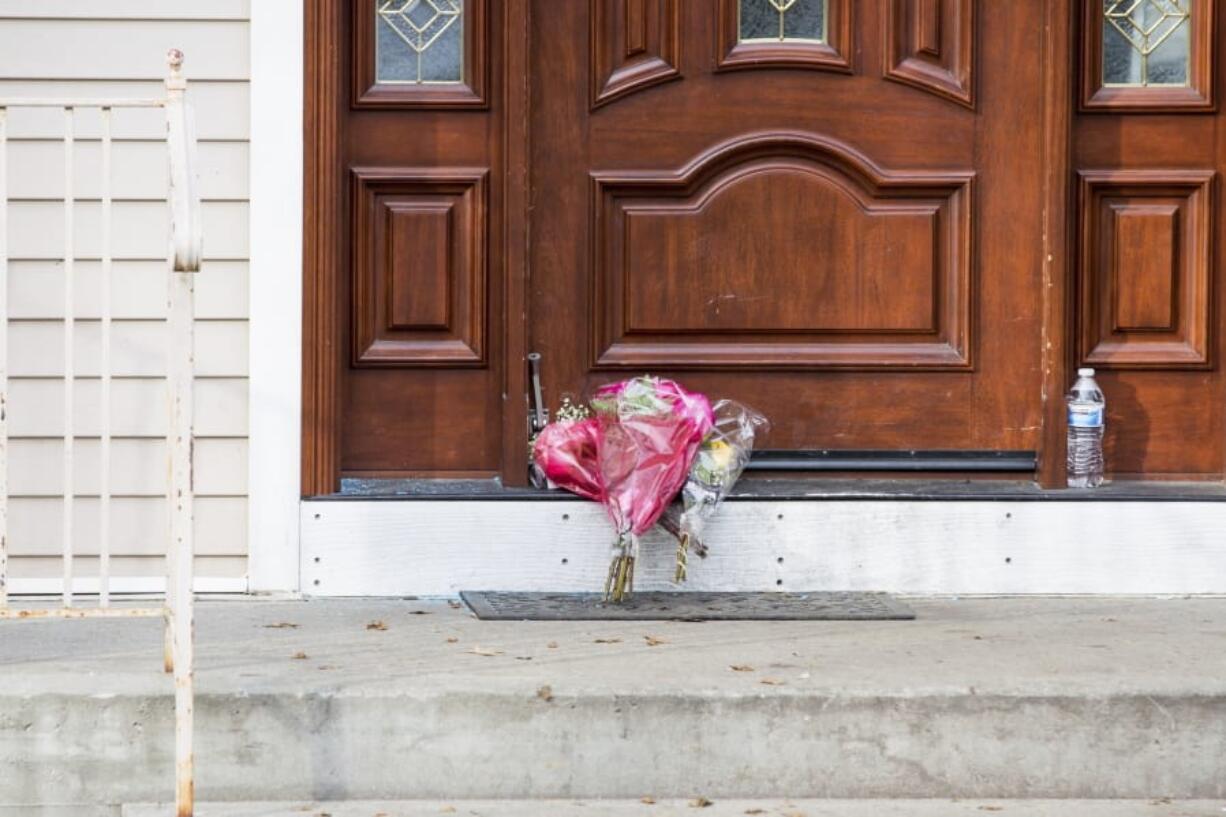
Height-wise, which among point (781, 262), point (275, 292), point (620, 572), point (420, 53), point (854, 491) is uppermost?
point (420, 53)

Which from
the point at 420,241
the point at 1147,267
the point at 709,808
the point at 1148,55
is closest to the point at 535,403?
the point at 420,241

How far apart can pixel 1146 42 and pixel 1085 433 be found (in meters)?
1.13

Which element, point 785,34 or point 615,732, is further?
point 785,34

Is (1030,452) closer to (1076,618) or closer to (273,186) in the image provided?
(1076,618)

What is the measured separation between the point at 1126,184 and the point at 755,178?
105 centimetres

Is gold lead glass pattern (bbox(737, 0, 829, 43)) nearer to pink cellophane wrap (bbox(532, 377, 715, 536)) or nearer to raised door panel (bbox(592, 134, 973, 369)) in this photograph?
raised door panel (bbox(592, 134, 973, 369))

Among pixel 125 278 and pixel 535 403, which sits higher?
pixel 125 278

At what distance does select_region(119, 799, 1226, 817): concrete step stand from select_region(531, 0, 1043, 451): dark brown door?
1601mm

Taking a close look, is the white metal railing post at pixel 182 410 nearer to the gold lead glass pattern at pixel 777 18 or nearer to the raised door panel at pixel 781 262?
the raised door panel at pixel 781 262

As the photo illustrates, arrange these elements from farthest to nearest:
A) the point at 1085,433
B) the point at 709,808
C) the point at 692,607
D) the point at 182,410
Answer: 1. the point at 1085,433
2. the point at 692,607
3. the point at 709,808
4. the point at 182,410

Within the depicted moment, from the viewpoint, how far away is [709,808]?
437 centimetres

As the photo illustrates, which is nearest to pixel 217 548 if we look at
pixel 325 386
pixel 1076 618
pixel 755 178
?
pixel 325 386

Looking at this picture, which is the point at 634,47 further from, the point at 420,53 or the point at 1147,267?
the point at 1147,267

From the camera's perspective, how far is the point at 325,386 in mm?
5574
